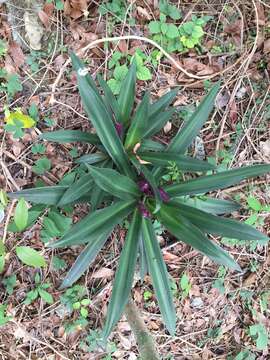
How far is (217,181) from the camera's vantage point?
5.25 ft

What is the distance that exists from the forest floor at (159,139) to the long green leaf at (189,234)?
44cm

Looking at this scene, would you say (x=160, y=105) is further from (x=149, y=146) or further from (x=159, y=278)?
(x=159, y=278)

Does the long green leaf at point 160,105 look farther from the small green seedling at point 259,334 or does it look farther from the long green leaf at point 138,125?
the small green seedling at point 259,334

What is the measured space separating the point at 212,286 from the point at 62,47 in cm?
130

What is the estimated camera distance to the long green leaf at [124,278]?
1.59 m

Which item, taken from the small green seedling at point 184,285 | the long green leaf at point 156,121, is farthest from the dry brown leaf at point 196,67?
the small green seedling at point 184,285

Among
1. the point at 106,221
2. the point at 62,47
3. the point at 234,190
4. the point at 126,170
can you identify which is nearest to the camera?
the point at 106,221

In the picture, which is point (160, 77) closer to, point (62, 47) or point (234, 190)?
point (62, 47)

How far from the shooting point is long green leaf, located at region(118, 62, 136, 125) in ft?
5.80

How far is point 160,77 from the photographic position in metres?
2.07

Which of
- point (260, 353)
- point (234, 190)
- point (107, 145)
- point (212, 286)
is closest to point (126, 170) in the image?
point (107, 145)

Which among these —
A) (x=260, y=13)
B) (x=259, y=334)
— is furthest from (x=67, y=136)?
(x=259, y=334)

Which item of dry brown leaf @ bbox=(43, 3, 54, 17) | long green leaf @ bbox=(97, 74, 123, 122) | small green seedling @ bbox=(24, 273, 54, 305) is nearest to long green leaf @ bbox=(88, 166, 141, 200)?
long green leaf @ bbox=(97, 74, 123, 122)

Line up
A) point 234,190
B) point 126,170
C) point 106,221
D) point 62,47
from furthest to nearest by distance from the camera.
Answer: point 234,190, point 62,47, point 126,170, point 106,221
